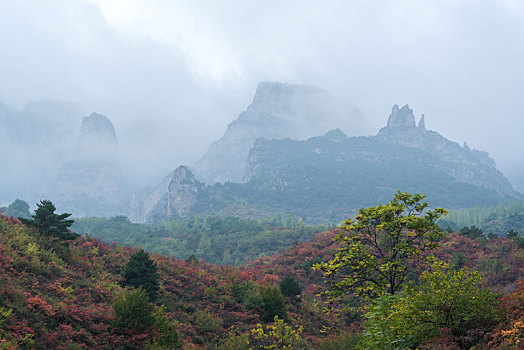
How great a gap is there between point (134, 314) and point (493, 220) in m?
128

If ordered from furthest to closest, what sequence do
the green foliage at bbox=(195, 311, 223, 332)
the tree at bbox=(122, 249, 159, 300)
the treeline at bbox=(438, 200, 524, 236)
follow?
the treeline at bbox=(438, 200, 524, 236), the tree at bbox=(122, 249, 159, 300), the green foliage at bbox=(195, 311, 223, 332)

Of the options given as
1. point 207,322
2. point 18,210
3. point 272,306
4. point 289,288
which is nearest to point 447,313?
point 207,322

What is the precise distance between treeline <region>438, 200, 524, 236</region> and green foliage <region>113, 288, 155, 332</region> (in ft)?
330

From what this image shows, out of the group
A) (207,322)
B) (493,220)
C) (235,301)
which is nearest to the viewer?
(207,322)

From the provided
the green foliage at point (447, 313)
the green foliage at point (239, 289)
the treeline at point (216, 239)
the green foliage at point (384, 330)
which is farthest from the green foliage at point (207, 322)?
the treeline at point (216, 239)

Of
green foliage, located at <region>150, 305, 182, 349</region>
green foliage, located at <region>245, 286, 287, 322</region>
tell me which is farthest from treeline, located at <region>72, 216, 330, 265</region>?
green foliage, located at <region>150, 305, 182, 349</region>

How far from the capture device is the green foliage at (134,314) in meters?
11.0

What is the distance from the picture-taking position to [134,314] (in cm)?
1109

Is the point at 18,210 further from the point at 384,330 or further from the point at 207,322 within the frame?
the point at 384,330

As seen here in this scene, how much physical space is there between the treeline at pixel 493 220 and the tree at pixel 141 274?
97.3 meters

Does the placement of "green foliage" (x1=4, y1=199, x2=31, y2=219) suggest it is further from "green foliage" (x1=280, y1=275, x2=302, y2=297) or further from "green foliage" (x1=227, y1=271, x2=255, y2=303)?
"green foliage" (x1=280, y1=275, x2=302, y2=297)

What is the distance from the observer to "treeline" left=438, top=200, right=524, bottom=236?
94.6 meters

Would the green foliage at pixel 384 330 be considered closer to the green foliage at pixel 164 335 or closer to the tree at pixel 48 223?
the green foliage at pixel 164 335

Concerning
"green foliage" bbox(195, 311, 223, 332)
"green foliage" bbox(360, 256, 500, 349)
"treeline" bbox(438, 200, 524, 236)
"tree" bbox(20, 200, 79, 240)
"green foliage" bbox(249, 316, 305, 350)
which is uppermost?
"treeline" bbox(438, 200, 524, 236)
